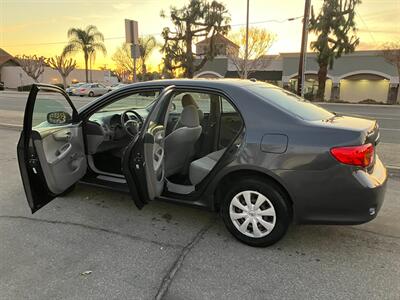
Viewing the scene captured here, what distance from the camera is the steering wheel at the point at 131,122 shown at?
4.44 meters

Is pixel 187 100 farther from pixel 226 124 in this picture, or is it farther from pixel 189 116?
pixel 226 124

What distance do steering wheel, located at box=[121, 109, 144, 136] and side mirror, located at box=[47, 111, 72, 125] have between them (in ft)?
2.53

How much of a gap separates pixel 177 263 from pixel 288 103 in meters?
1.86

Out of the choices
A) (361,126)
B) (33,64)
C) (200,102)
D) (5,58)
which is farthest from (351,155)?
(5,58)

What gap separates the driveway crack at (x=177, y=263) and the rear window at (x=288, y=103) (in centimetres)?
147

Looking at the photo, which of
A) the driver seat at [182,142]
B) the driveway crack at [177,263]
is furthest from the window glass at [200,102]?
the driveway crack at [177,263]

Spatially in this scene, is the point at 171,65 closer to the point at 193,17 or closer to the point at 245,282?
the point at 193,17

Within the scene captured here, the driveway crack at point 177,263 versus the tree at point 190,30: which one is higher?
the tree at point 190,30

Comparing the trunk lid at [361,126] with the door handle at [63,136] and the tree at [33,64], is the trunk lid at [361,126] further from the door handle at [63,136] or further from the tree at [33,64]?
the tree at [33,64]

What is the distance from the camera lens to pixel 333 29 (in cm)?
2616

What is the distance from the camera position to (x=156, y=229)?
3.56 m

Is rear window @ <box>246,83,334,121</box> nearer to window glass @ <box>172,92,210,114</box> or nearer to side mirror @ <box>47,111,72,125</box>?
window glass @ <box>172,92,210,114</box>

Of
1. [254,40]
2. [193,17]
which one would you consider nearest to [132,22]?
[193,17]

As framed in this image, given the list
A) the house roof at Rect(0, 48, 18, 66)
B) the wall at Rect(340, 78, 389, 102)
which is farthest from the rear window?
the house roof at Rect(0, 48, 18, 66)
